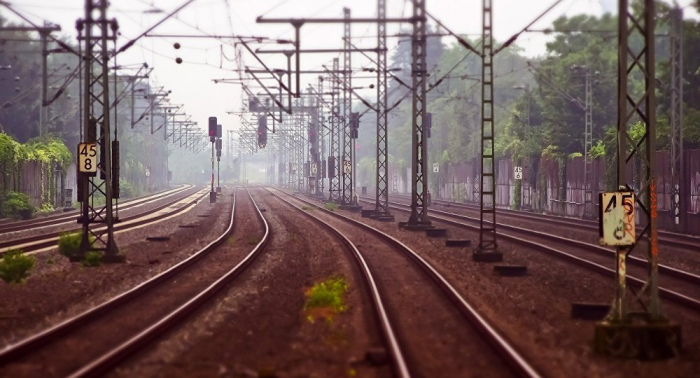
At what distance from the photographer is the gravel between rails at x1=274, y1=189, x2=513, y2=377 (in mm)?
9938

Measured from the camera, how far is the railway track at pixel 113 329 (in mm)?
10000

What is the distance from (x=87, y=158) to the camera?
22.0 meters

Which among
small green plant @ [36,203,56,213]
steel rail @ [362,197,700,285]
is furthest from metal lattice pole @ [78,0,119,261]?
small green plant @ [36,203,56,213]

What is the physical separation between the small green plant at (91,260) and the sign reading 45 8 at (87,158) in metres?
2.12

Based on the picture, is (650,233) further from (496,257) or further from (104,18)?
(104,18)

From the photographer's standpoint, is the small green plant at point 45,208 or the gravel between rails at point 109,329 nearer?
the gravel between rails at point 109,329

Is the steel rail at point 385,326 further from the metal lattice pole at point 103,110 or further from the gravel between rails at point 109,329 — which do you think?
the metal lattice pole at point 103,110

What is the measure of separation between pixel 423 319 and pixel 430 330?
1.00m

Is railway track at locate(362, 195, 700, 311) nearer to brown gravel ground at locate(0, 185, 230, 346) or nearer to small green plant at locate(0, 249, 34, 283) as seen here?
brown gravel ground at locate(0, 185, 230, 346)

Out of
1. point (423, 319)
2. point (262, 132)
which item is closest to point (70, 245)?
point (423, 319)

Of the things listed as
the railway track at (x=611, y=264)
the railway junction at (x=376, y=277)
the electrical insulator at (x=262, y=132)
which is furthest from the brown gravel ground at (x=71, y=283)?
the electrical insulator at (x=262, y=132)

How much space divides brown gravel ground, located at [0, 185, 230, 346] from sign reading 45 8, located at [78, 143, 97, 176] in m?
2.49

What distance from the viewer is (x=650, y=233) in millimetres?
11727

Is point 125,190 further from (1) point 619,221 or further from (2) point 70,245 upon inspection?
(1) point 619,221
